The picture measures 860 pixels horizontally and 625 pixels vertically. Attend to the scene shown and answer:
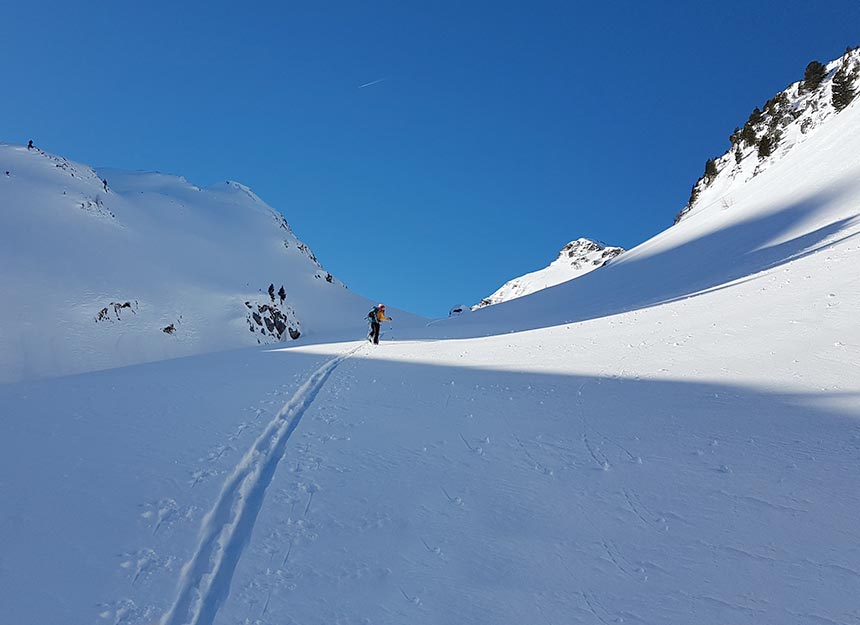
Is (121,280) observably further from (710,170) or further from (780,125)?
(710,170)

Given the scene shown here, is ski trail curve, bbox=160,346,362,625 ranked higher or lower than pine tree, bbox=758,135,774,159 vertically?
lower

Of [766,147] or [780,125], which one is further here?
[780,125]

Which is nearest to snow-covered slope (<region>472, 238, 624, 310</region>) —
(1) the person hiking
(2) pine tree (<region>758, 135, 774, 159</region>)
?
(2) pine tree (<region>758, 135, 774, 159</region>)

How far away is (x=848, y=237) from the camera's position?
49.8ft

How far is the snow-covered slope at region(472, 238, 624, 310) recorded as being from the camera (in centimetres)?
15488

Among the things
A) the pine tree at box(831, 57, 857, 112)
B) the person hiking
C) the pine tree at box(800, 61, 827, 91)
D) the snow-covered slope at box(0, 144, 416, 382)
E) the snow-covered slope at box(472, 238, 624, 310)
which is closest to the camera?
the person hiking

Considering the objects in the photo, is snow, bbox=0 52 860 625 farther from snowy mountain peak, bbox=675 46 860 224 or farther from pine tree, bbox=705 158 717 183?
pine tree, bbox=705 158 717 183

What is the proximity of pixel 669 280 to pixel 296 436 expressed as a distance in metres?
21.6

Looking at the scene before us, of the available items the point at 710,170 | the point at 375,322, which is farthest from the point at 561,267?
the point at 375,322

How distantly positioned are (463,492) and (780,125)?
65.8 metres

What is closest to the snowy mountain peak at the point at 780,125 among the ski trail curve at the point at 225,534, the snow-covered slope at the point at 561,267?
the ski trail curve at the point at 225,534

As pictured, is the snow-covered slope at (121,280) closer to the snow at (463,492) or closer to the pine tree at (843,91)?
the snow at (463,492)

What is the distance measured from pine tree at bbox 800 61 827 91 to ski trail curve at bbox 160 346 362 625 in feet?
237

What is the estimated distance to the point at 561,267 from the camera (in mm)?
166250
